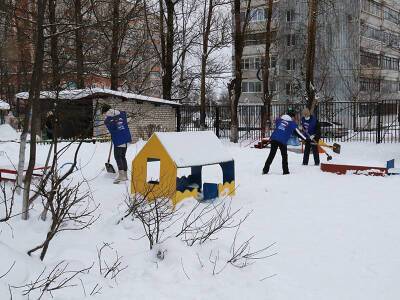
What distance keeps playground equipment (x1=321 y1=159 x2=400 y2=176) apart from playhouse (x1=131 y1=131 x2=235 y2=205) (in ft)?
11.1

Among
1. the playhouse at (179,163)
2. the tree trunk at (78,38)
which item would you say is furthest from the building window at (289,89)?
the playhouse at (179,163)

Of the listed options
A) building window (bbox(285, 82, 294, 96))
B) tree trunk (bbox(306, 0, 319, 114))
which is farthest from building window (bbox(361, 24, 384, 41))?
tree trunk (bbox(306, 0, 319, 114))

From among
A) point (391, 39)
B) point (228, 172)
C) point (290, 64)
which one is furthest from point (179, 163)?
point (290, 64)

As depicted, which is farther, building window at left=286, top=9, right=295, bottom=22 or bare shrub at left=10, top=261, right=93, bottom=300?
building window at left=286, top=9, right=295, bottom=22

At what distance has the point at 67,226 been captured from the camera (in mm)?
5438

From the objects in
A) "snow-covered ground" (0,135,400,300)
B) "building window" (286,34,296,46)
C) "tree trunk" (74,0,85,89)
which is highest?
"building window" (286,34,296,46)

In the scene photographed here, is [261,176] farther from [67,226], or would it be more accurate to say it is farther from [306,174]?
[67,226]

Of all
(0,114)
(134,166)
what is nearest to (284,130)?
(134,166)

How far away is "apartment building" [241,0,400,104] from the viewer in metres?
38.6

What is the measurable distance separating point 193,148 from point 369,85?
37.0 metres

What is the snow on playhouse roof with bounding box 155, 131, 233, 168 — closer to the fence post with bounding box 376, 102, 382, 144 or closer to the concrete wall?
the concrete wall

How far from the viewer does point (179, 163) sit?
697 centimetres

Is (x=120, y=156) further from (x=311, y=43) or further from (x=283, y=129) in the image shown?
(x=311, y=43)

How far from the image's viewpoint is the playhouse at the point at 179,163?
6.96 metres
